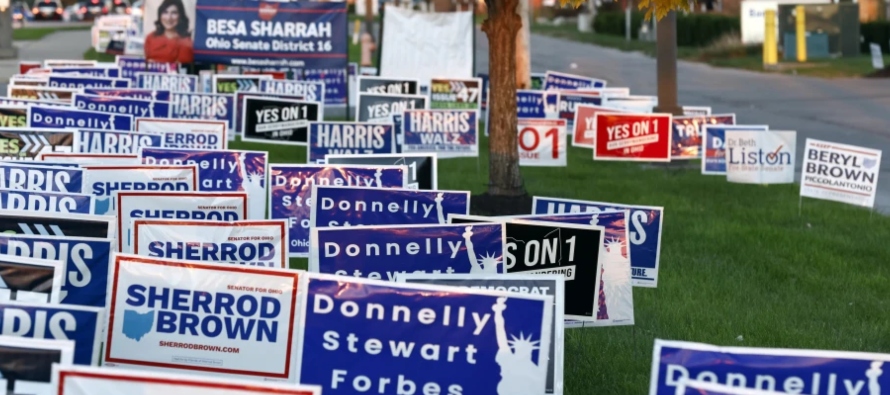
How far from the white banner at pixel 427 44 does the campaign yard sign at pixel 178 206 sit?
1678 cm

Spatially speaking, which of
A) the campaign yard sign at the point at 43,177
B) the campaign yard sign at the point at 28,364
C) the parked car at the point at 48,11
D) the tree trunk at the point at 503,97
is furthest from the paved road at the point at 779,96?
the parked car at the point at 48,11

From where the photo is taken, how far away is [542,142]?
16641mm

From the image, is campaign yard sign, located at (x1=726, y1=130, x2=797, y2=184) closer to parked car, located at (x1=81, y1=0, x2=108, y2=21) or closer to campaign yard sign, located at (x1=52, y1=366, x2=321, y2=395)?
campaign yard sign, located at (x1=52, y1=366, x2=321, y2=395)

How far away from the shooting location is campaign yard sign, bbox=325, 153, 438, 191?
10750 millimetres

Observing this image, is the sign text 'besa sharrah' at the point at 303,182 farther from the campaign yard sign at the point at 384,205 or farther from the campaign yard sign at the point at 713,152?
the campaign yard sign at the point at 713,152

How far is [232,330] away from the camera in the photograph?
5984mm

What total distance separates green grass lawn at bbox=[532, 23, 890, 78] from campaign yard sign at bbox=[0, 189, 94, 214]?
97.8ft

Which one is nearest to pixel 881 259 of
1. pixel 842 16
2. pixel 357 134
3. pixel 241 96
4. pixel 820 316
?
pixel 820 316

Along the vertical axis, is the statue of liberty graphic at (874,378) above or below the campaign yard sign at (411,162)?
below

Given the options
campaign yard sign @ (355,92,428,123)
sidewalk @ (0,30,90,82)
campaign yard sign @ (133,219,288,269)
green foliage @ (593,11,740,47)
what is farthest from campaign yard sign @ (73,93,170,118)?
green foliage @ (593,11,740,47)

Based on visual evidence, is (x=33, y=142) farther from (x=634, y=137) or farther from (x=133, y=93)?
(x=634, y=137)

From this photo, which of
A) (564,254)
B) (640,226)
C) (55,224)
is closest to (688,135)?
(640,226)

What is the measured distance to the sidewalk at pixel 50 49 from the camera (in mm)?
33438

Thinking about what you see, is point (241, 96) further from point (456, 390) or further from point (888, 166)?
point (456, 390)
